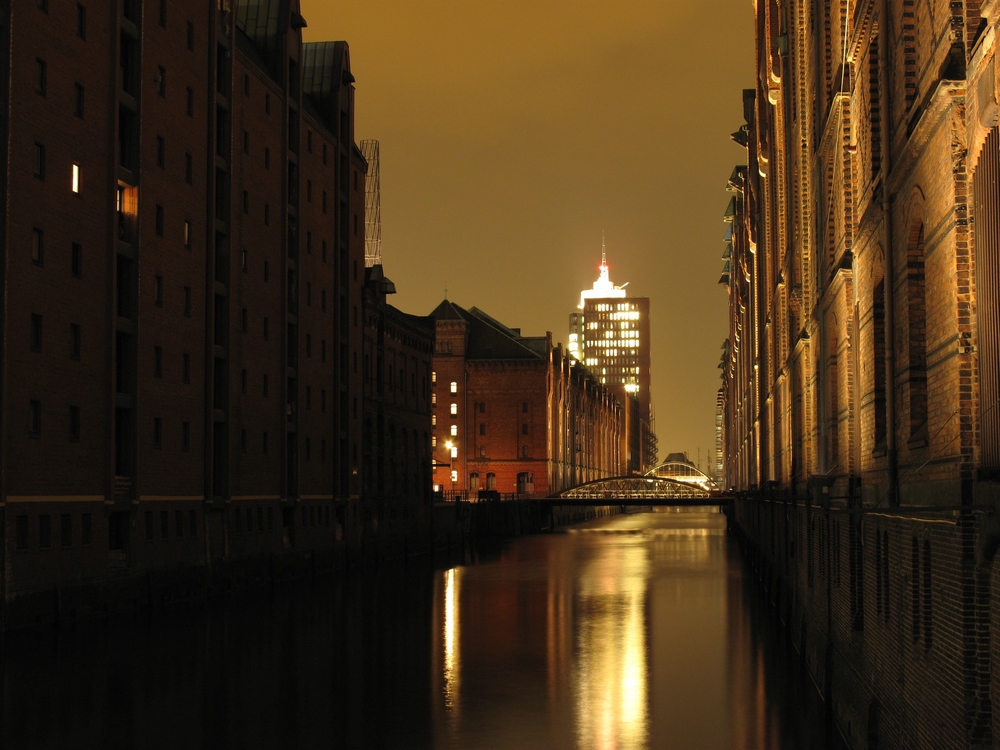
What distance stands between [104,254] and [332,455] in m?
23.9

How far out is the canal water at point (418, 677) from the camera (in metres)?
21.4

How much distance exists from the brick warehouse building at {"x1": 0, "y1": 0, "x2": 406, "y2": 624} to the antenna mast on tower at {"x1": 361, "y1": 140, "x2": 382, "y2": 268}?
1754 cm

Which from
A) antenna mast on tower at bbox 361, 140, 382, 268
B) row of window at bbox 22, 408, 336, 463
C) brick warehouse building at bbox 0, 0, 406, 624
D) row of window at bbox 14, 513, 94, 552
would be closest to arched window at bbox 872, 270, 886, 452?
brick warehouse building at bbox 0, 0, 406, 624

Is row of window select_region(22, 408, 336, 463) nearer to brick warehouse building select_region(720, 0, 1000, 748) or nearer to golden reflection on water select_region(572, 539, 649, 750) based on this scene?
golden reflection on water select_region(572, 539, 649, 750)

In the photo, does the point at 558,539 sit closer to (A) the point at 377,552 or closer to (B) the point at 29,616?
(A) the point at 377,552

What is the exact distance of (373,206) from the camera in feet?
262

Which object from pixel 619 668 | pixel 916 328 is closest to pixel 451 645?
pixel 619 668

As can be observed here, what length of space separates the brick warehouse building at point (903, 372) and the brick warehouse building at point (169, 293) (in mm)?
19202

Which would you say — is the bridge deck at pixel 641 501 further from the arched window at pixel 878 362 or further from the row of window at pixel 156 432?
the arched window at pixel 878 362

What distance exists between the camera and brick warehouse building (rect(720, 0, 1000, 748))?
9906 mm

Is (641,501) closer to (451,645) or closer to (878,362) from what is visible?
(451,645)

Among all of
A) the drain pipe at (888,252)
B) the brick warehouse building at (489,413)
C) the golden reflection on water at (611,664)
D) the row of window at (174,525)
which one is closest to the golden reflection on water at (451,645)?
the golden reflection on water at (611,664)

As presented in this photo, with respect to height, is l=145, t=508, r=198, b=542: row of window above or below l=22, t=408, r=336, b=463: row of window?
below

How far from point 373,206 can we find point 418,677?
54943mm
